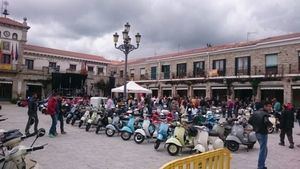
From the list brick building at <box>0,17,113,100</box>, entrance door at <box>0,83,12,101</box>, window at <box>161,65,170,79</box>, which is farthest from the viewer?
window at <box>161,65,170,79</box>

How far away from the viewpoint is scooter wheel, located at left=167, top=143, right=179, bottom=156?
356 inches

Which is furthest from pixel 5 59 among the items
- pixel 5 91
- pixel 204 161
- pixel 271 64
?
pixel 204 161

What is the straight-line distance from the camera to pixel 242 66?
3070 centimetres

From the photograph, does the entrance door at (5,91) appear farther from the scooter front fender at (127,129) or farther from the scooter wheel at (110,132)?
the scooter front fender at (127,129)

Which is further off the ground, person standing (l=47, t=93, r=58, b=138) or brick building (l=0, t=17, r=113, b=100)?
brick building (l=0, t=17, r=113, b=100)

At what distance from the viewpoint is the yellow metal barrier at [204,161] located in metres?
3.51

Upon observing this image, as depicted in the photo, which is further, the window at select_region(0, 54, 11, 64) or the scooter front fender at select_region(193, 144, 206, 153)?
the window at select_region(0, 54, 11, 64)

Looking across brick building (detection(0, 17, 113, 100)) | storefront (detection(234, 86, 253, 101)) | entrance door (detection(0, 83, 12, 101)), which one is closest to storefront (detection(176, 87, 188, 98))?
storefront (detection(234, 86, 253, 101))

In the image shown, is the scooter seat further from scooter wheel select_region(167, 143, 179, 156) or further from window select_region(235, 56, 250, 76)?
window select_region(235, 56, 250, 76)

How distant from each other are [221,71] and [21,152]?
98.1ft

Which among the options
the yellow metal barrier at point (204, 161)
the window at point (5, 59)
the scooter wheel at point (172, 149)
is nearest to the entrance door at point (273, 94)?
the scooter wheel at point (172, 149)

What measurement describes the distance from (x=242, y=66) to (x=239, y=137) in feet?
70.1

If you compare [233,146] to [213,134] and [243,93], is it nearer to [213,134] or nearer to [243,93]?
[213,134]

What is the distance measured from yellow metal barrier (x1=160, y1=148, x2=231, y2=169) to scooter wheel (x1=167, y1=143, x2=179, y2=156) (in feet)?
13.9
